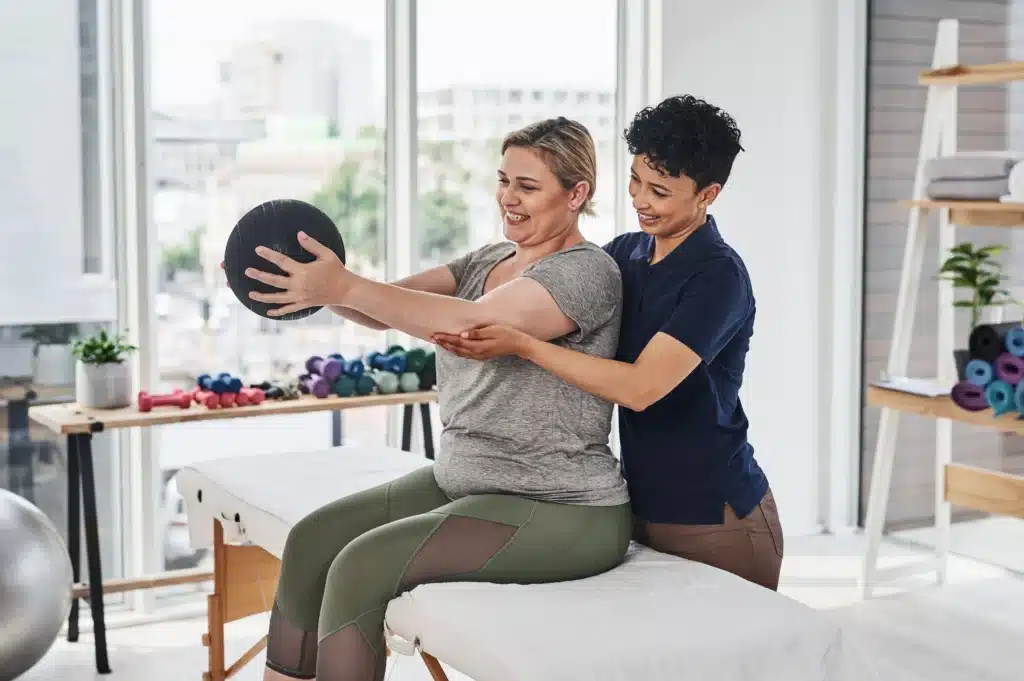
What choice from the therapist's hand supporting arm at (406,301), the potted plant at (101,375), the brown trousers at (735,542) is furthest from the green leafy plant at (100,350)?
the brown trousers at (735,542)

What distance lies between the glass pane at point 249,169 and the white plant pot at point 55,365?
0.26 m

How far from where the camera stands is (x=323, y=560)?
195 cm

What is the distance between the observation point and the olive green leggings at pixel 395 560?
1724 mm

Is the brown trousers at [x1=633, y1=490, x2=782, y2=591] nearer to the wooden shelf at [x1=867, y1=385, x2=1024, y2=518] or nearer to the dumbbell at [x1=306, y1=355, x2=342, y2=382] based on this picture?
the wooden shelf at [x1=867, y1=385, x2=1024, y2=518]

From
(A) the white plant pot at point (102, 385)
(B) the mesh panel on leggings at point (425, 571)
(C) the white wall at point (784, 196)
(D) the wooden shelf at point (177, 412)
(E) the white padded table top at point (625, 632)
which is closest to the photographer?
(E) the white padded table top at point (625, 632)

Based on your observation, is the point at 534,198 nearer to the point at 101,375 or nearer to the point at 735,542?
the point at 735,542

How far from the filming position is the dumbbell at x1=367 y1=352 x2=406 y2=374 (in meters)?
3.47

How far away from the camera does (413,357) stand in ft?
11.6

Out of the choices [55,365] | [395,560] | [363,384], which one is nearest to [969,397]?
[363,384]

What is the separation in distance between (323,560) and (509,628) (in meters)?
0.45

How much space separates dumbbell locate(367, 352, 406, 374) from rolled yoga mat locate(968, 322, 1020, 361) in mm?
1537

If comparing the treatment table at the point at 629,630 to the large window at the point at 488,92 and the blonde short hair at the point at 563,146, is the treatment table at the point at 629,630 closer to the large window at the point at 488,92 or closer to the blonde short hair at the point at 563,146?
the blonde short hair at the point at 563,146

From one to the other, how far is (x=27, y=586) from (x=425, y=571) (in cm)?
132

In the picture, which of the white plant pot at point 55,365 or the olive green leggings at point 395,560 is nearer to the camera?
the olive green leggings at point 395,560
